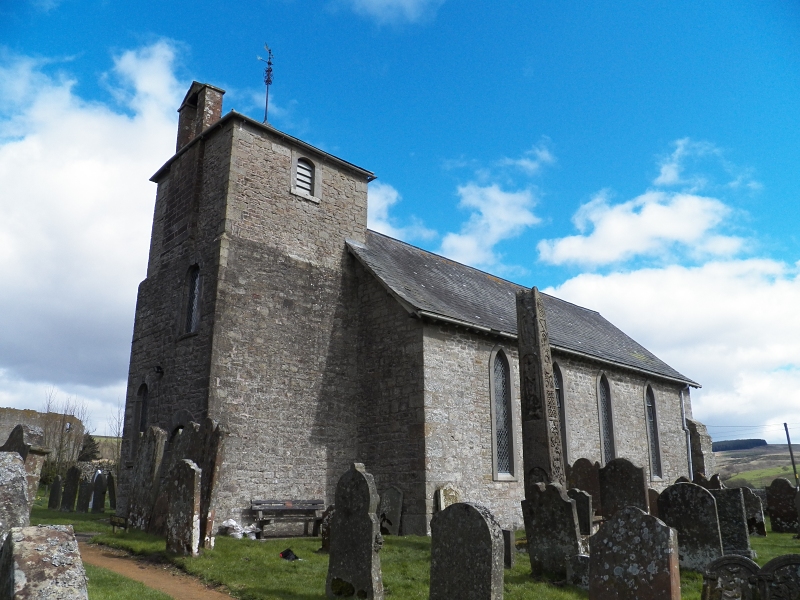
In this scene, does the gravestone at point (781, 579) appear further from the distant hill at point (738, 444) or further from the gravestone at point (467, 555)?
the distant hill at point (738, 444)

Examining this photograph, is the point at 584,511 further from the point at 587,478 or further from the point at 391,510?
the point at 587,478

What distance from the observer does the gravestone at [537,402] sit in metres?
11.6

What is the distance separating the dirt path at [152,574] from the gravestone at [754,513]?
12.4 m

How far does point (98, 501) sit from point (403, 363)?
10.8 meters

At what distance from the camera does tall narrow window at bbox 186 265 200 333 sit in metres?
16.1

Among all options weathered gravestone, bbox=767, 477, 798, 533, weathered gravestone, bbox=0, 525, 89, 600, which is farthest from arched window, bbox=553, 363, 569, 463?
weathered gravestone, bbox=0, 525, 89, 600

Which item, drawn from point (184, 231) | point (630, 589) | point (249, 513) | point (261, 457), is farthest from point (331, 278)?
point (630, 589)

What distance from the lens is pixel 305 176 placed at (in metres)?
18.0

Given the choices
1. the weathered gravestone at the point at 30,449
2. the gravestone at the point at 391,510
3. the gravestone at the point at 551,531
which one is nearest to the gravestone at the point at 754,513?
the gravestone at the point at 551,531

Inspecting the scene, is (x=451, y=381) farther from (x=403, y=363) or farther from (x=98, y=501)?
(x=98, y=501)

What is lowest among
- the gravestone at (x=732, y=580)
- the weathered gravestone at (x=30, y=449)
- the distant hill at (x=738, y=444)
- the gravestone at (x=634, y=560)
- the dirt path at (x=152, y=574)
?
the dirt path at (x=152, y=574)

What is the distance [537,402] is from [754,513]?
7.06 metres

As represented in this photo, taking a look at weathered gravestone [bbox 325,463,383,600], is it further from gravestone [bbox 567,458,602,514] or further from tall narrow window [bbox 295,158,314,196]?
tall narrow window [bbox 295,158,314,196]

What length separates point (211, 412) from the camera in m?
14.2
